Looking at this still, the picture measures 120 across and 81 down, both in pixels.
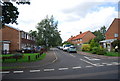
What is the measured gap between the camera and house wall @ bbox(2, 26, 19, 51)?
112 ft

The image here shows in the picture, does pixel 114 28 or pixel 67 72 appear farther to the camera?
pixel 114 28

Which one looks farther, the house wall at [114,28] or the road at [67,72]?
the house wall at [114,28]

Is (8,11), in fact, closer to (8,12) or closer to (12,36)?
(8,12)

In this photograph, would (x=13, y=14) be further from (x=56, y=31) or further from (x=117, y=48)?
(x=56, y=31)

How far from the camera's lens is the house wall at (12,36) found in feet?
112

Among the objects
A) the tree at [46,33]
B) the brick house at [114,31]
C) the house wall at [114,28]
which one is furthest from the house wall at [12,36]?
the house wall at [114,28]

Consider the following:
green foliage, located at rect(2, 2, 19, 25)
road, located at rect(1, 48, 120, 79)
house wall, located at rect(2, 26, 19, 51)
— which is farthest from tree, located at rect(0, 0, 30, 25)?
house wall, located at rect(2, 26, 19, 51)

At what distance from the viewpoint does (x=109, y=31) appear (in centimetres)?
4072

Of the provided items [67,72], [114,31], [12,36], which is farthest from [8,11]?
[114,31]

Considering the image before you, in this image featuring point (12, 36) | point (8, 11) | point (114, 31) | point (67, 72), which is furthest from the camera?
point (114, 31)

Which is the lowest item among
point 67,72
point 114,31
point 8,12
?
point 67,72

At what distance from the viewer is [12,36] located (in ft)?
113

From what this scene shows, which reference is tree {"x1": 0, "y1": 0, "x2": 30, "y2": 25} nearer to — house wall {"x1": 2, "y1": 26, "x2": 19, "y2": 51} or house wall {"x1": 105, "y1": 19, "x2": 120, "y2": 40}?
house wall {"x1": 2, "y1": 26, "x2": 19, "y2": 51}

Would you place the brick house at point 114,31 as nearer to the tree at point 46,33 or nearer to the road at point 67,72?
the tree at point 46,33
